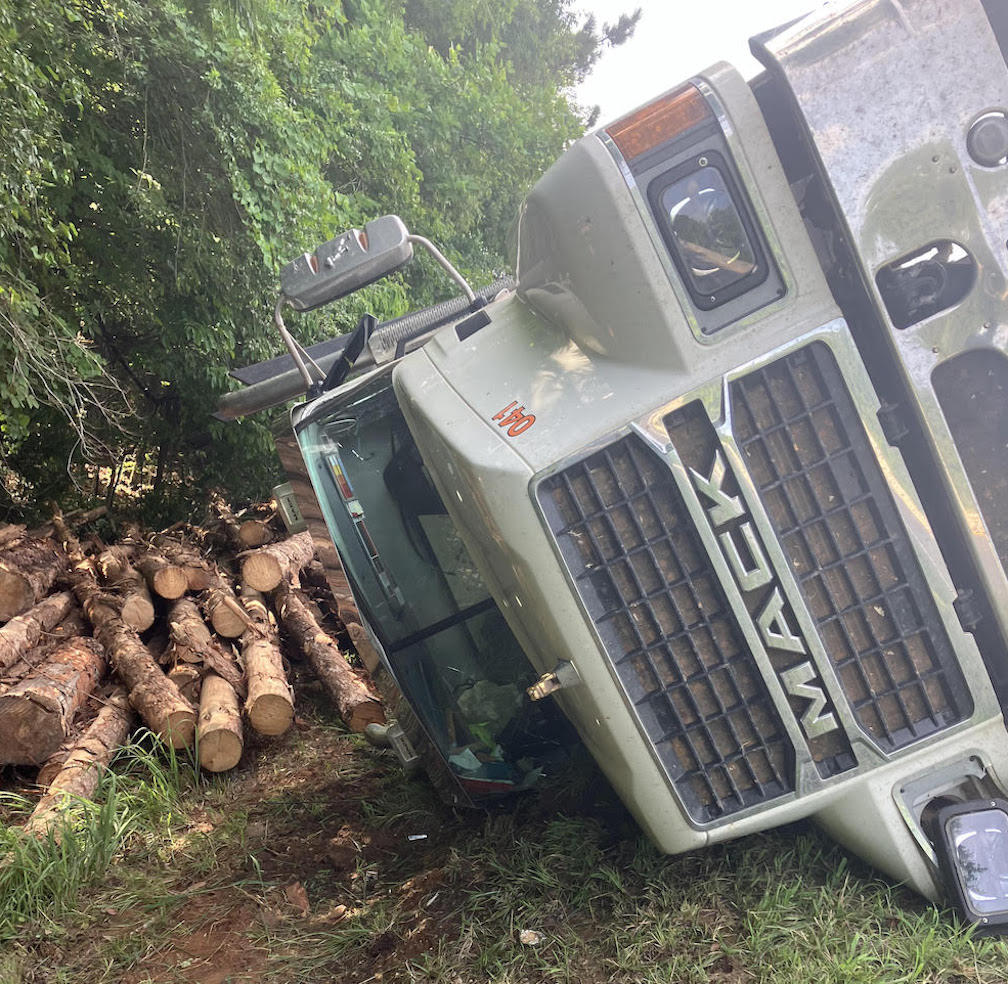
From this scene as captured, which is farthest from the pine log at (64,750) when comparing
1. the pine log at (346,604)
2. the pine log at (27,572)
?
the pine log at (346,604)

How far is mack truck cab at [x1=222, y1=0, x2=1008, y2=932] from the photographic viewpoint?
1996 mm

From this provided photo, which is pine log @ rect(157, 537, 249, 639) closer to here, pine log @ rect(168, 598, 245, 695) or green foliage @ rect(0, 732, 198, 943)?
pine log @ rect(168, 598, 245, 695)

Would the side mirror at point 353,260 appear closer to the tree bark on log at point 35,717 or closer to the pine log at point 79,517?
the tree bark on log at point 35,717

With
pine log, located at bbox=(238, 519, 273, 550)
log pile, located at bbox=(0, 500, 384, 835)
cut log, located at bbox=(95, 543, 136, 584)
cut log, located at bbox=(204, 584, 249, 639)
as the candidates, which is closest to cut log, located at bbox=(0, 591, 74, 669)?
log pile, located at bbox=(0, 500, 384, 835)

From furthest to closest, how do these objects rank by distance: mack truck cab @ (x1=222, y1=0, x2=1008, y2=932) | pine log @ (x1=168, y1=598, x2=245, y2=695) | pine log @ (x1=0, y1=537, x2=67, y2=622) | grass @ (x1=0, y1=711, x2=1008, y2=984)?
pine log @ (x1=0, y1=537, x2=67, y2=622)
pine log @ (x1=168, y1=598, x2=245, y2=695)
grass @ (x1=0, y1=711, x2=1008, y2=984)
mack truck cab @ (x1=222, y1=0, x2=1008, y2=932)

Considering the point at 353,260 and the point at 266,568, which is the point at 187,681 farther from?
the point at 353,260

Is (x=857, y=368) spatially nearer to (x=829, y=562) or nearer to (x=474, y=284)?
(x=829, y=562)

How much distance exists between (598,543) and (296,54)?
7.07 metres

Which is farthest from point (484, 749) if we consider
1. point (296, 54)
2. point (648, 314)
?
point (296, 54)

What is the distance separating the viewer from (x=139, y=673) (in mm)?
4516

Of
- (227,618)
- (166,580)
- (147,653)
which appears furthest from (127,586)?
(147,653)

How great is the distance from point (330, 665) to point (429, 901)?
2300 mm

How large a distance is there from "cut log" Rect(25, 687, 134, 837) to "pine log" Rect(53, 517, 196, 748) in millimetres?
89

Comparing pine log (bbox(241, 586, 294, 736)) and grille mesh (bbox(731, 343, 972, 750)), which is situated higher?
grille mesh (bbox(731, 343, 972, 750))
